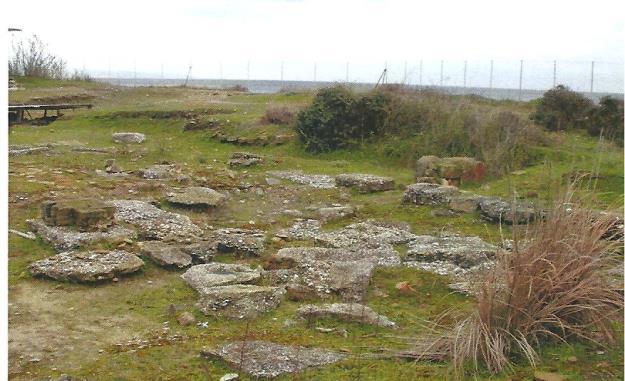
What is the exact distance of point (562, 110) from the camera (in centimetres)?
1761

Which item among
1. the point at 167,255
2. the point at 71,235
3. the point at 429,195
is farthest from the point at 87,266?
the point at 429,195

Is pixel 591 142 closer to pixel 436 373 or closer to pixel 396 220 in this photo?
pixel 396 220

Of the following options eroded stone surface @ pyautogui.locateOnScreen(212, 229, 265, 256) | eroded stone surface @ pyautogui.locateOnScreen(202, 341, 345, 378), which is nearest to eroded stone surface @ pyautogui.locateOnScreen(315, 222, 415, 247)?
eroded stone surface @ pyautogui.locateOnScreen(212, 229, 265, 256)

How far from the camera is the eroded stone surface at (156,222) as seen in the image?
289 inches

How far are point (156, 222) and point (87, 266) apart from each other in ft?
5.00

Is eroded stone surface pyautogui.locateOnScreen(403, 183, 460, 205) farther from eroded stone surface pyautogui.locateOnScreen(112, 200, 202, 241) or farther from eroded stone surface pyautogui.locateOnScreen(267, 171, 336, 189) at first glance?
eroded stone surface pyautogui.locateOnScreen(112, 200, 202, 241)

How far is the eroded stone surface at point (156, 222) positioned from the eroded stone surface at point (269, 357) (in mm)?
3027

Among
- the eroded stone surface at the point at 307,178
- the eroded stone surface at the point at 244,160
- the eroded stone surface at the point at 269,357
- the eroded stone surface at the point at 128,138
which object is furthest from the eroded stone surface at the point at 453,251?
the eroded stone surface at the point at 128,138

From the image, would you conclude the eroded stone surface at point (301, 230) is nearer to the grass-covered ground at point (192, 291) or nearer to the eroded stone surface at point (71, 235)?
the grass-covered ground at point (192, 291)

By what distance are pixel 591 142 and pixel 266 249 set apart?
10.5m

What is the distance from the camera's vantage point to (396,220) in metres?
Answer: 8.74

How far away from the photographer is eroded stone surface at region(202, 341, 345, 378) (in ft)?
13.3

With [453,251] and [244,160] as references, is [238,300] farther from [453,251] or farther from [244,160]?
[244,160]

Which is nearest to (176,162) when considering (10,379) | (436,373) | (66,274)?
(66,274)
